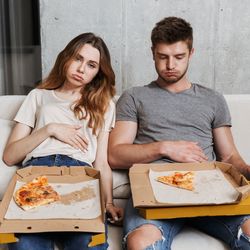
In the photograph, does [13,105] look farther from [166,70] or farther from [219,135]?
[219,135]

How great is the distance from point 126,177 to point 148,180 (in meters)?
0.29

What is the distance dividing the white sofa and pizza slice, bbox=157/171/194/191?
167mm

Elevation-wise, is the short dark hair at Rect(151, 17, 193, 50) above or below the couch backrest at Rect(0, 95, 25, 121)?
above

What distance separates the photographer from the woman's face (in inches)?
77.6

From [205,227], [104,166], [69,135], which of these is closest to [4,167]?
[69,135]

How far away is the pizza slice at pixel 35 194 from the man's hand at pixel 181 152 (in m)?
0.50

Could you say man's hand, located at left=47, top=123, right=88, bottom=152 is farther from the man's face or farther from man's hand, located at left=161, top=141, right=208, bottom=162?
the man's face

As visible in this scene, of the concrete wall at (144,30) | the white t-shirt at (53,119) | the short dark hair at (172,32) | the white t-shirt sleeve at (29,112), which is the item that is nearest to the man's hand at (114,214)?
the white t-shirt at (53,119)

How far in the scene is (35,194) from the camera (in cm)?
160

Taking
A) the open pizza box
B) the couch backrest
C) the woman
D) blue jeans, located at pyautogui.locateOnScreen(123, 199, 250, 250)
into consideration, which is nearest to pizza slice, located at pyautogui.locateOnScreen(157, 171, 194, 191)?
the open pizza box

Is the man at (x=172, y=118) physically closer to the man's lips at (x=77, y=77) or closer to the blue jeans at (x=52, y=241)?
the man's lips at (x=77, y=77)

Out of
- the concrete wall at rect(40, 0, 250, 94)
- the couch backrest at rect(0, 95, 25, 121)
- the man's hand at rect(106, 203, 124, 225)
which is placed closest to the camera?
the man's hand at rect(106, 203, 124, 225)

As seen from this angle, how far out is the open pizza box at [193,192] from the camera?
59.2 inches

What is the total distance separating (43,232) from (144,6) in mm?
1498
